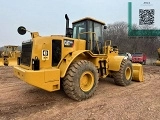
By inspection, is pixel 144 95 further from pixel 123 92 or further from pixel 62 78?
pixel 62 78

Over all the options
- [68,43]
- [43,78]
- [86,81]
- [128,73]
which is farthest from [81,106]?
[128,73]

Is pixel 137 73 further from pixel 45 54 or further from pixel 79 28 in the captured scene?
pixel 45 54

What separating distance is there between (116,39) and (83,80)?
39914mm

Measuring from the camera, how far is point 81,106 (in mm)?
5160

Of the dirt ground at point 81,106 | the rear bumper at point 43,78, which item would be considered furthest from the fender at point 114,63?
the rear bumper at point 43,78

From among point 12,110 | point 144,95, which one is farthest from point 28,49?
point 144,95

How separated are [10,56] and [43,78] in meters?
16.5

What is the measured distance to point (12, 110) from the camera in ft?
16.0

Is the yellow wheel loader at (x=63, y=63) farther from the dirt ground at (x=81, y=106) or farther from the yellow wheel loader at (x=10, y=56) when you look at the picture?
the yellow wheel loader at (x=10, y=56)

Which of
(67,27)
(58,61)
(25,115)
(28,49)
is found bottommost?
(25,115)

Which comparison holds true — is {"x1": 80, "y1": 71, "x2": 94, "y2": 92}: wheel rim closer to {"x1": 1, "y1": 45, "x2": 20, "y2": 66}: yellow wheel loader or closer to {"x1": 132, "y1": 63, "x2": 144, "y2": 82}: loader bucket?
{"x1": 132, "y1": 63, "x2": 144, "y2": 82}: loader bucket

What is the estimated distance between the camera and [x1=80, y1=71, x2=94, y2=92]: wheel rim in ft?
18.8

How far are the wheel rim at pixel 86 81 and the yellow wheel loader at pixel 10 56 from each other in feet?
40.9

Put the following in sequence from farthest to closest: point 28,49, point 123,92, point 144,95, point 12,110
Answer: point 123,92 < point 144,95 < point 28,49 < point 12,110
